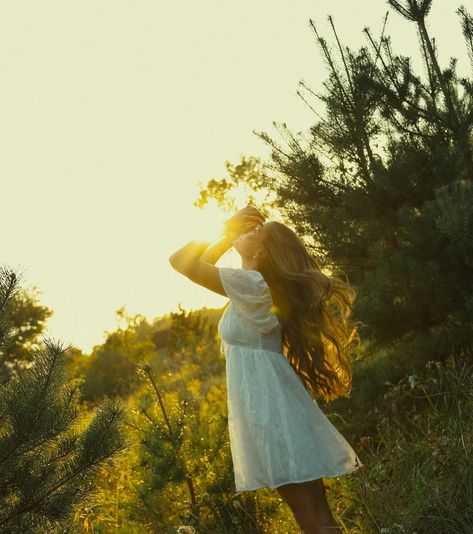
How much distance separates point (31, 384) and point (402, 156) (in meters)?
4.38

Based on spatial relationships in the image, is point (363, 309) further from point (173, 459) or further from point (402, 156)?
point (173, 459)

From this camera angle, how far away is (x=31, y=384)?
2.53 metres

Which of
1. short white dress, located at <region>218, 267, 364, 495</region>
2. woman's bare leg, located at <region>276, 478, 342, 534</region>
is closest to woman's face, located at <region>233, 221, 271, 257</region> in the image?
short white dress, located at <region>218, 267, 364, 495</region>

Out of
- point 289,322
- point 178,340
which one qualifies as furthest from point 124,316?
point 289,322

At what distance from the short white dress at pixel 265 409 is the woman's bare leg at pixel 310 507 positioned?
9cm

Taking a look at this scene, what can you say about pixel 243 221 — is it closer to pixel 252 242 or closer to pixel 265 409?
pixel 252 242

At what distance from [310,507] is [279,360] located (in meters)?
0.64

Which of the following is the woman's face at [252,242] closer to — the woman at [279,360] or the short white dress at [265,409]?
the woman at [279,360]

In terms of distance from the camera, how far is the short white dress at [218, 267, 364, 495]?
2789 millimetres

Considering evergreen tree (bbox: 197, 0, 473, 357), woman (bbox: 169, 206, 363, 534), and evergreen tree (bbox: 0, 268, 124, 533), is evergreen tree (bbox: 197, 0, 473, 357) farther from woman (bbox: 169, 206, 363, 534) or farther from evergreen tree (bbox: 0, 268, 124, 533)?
evergreen tree (bbox: 0, 268, 124, 533)

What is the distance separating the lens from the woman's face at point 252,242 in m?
3.24

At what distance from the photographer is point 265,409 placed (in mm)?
2863

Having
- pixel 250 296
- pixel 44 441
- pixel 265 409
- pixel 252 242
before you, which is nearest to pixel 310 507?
pixel 265 409

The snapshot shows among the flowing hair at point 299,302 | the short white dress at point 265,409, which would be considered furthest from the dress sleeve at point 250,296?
the flowing hair at point 299,302
